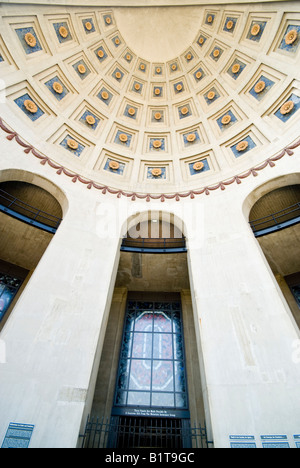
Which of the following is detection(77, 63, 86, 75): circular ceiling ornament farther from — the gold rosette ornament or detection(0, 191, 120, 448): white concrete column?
detection(0, 191, 120, 448): white concrete column

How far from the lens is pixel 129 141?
11727 millimetres

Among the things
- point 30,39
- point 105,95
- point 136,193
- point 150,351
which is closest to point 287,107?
point 136,193

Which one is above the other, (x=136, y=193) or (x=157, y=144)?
(x=157, y=144)

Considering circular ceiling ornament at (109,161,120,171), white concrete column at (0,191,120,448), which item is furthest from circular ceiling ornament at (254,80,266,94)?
white concrete column at (0,191,120,448)

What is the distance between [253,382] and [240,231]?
432 cm

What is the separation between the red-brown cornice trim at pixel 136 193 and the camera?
26.5 feet

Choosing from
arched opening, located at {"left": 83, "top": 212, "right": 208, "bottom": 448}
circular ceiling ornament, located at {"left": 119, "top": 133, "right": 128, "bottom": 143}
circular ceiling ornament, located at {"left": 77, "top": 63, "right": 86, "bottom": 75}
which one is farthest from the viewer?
circular ceiling ornament, located at {"left": 119, "top": 133, "right": 128, "bottom": 143}

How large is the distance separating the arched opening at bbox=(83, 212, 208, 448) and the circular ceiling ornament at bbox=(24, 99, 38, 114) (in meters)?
6.37

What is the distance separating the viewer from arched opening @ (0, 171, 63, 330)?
8.64 metres

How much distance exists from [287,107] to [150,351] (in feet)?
37.5

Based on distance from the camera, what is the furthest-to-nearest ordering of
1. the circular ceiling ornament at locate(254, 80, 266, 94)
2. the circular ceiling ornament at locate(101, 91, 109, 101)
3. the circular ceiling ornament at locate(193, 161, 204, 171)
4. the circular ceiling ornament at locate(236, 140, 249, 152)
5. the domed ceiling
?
the circular ceiling ornament at locate(101, 91, 109, 101) → the circular ceiling ornament at locate(193, 161, 204, 171) → the circular ceiling ornament at locate(254, 80, 266, 94) → the circular ceiling ornament at locate(236, 140, 249, 152) → the domed ceiling

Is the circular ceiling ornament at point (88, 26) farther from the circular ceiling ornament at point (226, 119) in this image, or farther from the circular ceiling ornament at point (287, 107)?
the circular ceiling ornament at point (287, 107)

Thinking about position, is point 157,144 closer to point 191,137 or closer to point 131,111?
point 191,137

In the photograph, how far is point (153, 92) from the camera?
13031 millimetres
